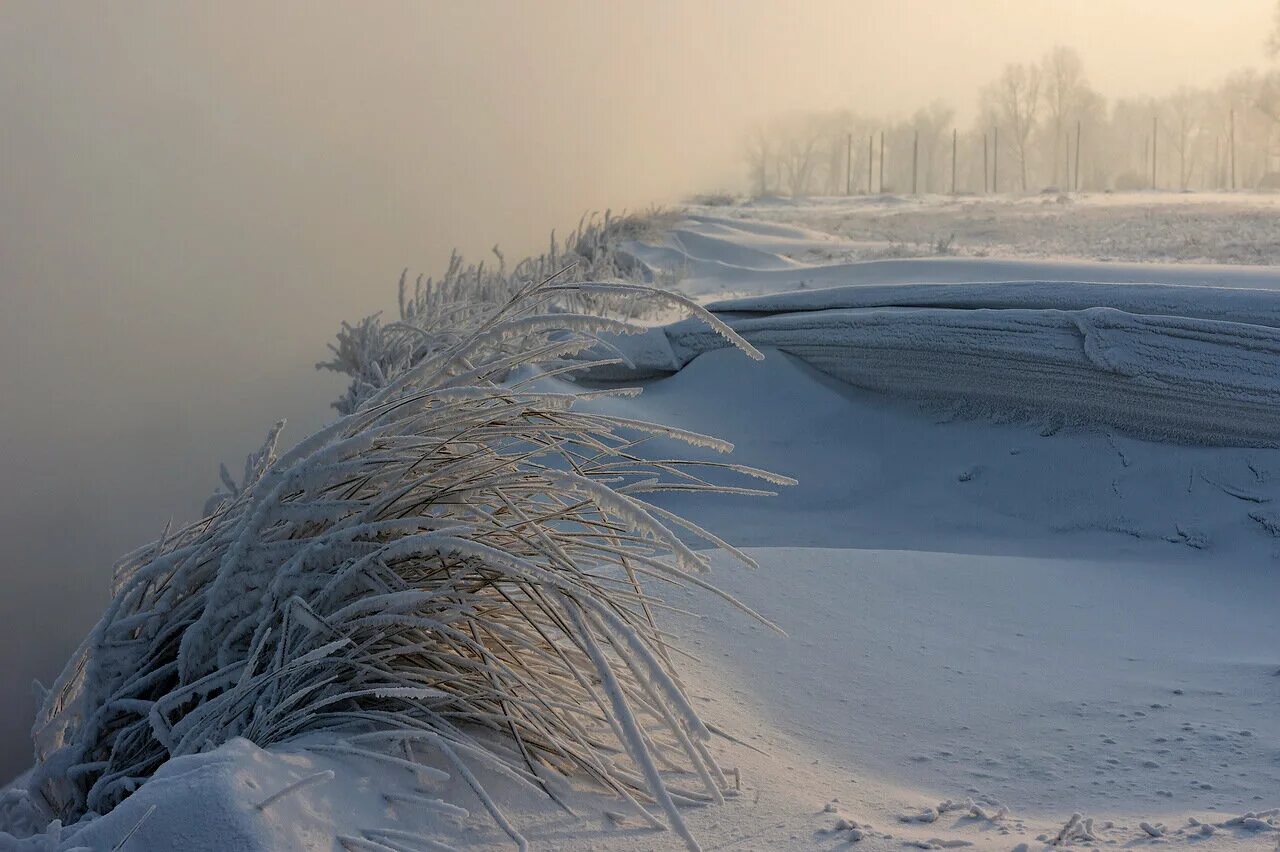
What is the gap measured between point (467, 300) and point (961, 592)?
1.07 m

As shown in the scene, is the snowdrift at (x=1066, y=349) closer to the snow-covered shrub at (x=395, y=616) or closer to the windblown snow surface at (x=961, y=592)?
the windblown snow surface at (x=961, y=592)

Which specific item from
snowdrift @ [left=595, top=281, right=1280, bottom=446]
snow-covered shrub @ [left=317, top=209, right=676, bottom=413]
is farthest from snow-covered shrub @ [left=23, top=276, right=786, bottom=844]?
snowdrift @ [left=595, top=281, right=1280, bottom=446]

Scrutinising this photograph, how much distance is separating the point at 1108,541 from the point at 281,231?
5.92 meters

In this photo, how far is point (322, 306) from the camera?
6.31 metres

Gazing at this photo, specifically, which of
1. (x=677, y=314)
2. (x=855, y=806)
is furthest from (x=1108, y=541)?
(x=677, y=314)

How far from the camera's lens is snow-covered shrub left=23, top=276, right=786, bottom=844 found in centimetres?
112

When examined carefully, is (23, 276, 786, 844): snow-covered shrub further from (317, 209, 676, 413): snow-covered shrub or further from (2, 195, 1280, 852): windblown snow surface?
(317, 209, 676, 413): snow-covered shrub

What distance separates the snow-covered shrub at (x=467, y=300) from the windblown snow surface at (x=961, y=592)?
61cm

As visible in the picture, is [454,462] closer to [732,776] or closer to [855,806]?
[732,776]

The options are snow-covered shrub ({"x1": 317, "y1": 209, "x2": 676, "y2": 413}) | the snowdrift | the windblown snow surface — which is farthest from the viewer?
the snowdrift

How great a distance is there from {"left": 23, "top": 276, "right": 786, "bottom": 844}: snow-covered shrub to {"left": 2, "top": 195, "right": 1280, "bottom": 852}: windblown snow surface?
81 mm

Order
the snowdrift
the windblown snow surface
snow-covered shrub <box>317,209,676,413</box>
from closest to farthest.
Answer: the windblown snow surface
snow-covered shrub <box>317,209,676,413</box>
the snowdrift

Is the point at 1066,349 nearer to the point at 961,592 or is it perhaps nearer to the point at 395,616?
the point at 961,592

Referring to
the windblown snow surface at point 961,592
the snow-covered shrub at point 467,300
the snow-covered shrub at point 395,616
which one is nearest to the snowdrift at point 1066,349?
the windblown snow surface at point 961,592
